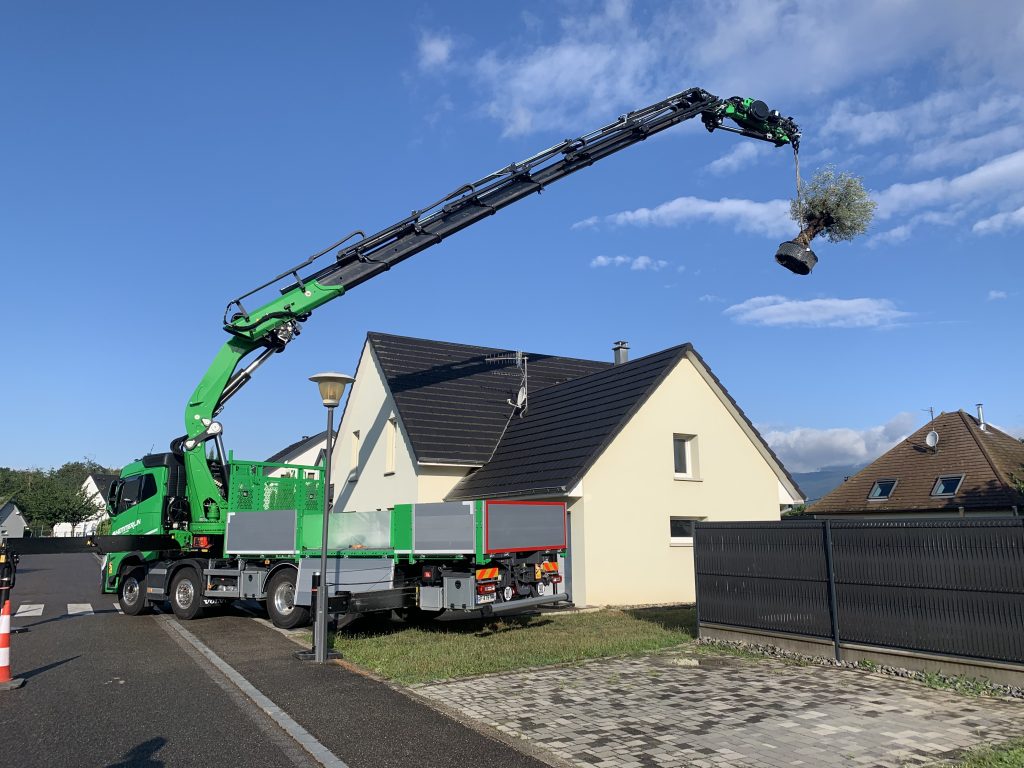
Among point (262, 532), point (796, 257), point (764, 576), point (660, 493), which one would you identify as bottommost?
point (764, 576)

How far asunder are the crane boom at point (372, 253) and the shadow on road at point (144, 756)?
34.2ft

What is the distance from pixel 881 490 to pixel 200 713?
33.2 metres

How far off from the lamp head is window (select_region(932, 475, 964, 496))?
28354mm

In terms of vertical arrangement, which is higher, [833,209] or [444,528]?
[833,209]

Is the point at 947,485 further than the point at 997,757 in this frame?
Yes

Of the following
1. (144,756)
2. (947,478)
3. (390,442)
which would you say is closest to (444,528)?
(144,756)

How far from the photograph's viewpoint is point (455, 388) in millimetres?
22078

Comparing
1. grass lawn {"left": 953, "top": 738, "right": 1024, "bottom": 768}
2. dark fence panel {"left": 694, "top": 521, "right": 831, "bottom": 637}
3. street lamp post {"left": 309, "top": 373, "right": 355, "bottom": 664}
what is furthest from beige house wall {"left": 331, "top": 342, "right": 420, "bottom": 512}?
grass lawn {"left": 953, "top": 738, "right": 1024, "bottom": 768}

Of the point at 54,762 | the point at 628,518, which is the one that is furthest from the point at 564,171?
the point at 54,762

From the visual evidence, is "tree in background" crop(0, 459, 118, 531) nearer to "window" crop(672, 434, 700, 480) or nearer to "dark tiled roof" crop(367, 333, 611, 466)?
"dark tiled roof" crop(367, 333, 611, 466)

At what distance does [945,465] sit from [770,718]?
1188 inches

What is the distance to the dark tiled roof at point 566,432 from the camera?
16.6m

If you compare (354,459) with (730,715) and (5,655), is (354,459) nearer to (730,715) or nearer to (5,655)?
(5,655)

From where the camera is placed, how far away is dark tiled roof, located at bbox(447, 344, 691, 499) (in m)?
16.6
